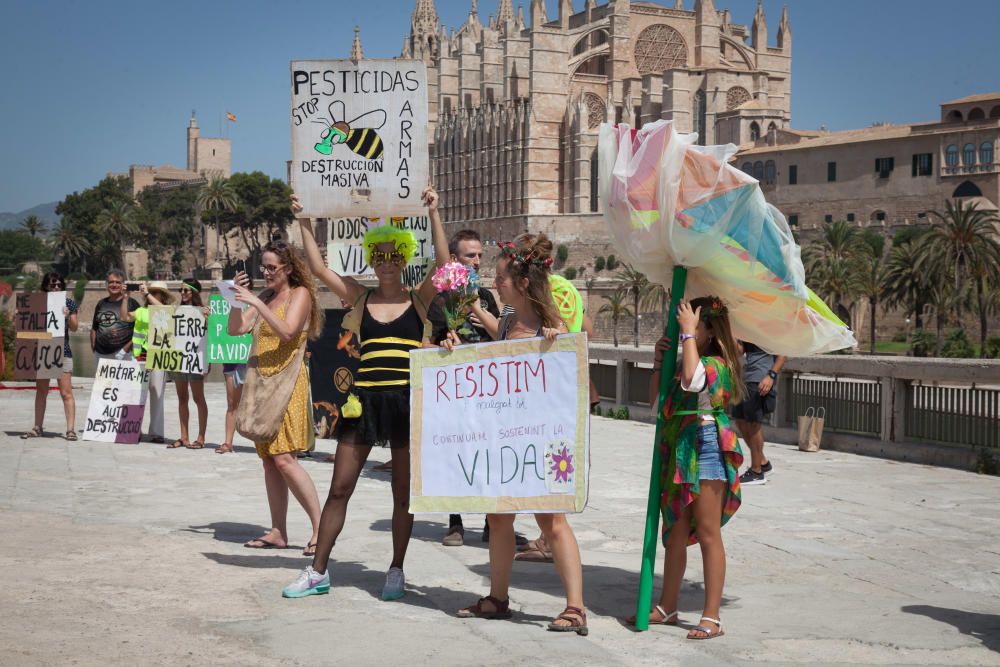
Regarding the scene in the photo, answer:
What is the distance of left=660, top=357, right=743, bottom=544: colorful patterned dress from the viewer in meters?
5.29

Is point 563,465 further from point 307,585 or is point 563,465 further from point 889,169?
point 889,169

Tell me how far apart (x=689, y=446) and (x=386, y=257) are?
5.43 feet

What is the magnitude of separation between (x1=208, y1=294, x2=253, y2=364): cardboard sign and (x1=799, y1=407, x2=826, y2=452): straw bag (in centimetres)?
544

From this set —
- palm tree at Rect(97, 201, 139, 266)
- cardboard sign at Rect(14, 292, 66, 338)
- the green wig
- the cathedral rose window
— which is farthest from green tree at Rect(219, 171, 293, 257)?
the green wig

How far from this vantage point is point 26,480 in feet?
30.9

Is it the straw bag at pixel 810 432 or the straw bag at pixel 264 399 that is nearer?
the straw bag at pixel 264 399

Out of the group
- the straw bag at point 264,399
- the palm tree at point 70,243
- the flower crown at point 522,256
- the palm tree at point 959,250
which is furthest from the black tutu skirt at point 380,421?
the palm tree at point 70,243

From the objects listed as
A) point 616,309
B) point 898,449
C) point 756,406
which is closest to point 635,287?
point 616,309

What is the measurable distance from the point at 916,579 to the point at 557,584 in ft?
6.06

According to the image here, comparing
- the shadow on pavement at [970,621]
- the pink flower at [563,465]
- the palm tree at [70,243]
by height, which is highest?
the palm tree at [70,243]

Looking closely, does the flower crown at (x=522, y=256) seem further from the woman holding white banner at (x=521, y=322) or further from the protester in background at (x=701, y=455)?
the protester in background at (x=701, y=455)

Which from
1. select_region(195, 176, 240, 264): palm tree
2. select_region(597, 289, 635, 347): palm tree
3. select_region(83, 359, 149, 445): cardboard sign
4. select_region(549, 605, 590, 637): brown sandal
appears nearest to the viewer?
select_region(549, 605, 590, 637): brown sandal

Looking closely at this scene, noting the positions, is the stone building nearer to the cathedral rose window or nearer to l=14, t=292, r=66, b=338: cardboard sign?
the cathedral rose window

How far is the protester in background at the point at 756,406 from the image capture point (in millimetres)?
9586
